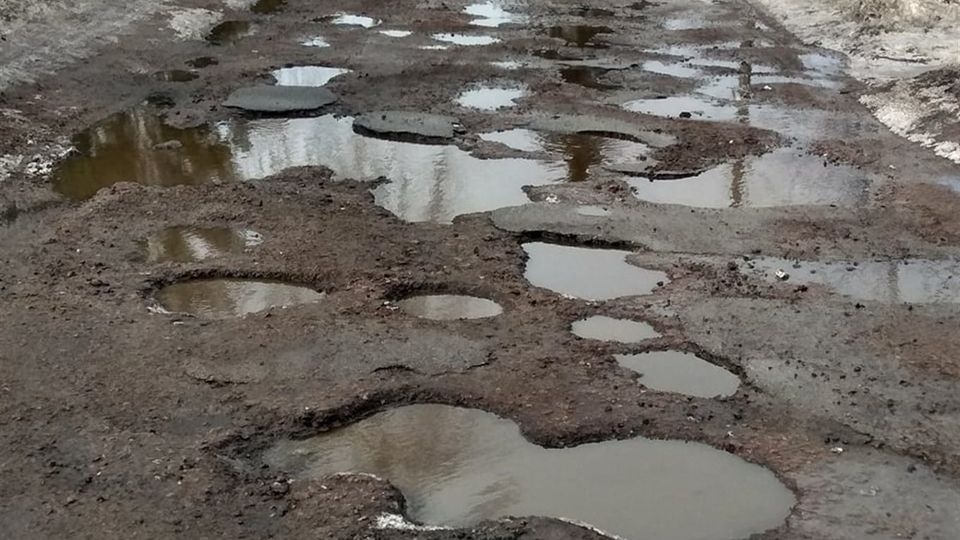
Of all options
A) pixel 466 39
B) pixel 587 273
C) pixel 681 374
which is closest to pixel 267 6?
pixel 466 39

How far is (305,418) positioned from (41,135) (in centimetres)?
666

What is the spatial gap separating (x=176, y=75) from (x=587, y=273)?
26.8 feet

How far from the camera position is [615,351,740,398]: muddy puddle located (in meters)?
6.02

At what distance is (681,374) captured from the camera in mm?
6195

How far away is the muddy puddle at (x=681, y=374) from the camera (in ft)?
19.7

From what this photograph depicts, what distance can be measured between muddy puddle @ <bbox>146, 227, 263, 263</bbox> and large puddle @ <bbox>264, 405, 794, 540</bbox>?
2.82 metres

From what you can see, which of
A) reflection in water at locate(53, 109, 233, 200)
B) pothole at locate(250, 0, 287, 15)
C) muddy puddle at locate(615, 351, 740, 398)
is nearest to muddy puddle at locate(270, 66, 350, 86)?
reflection in water at locate(53, 109, 233, 200)

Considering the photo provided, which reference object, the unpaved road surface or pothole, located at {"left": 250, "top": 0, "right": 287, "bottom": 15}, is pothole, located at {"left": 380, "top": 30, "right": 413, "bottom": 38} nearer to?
the unpaved road surface

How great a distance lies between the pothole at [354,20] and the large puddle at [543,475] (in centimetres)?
1288

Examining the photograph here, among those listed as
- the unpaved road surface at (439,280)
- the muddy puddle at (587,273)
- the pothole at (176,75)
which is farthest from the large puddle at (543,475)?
the pothole at (176,75)

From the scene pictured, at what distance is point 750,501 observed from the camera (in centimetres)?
503

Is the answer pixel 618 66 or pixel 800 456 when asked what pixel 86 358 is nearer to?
pixel 800 456

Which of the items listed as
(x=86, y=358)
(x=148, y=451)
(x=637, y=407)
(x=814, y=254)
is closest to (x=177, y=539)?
(x=148, y=451)

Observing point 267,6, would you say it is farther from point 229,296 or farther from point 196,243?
point 229,296
